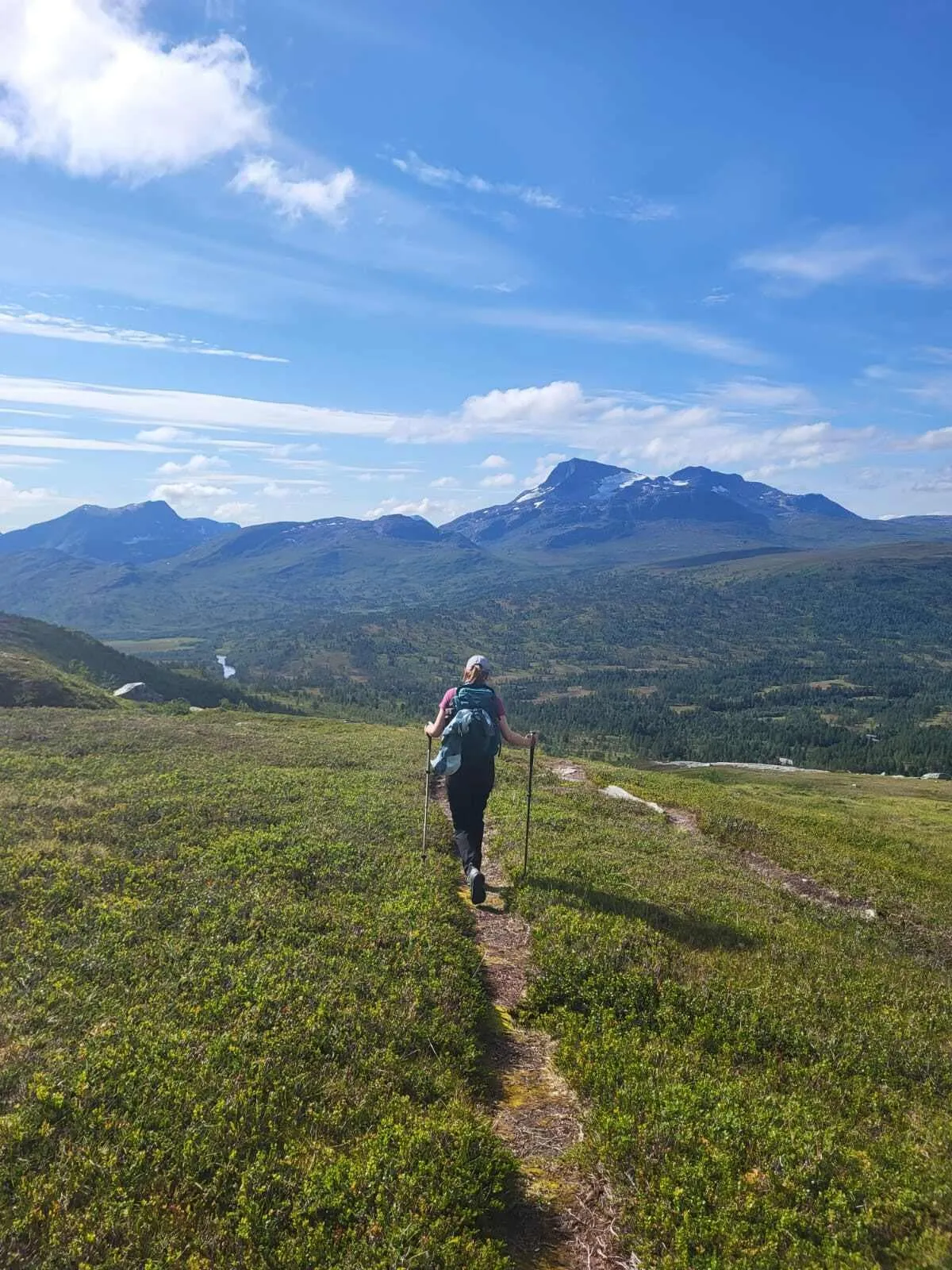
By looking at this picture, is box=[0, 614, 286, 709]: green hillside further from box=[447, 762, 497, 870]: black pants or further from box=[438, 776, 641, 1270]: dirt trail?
box=[438, 776, 641, 1270]: dirt trail

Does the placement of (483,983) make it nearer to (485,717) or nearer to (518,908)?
(518,908)

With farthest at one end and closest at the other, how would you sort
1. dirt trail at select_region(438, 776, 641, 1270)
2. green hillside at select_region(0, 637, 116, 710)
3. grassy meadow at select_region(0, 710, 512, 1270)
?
green hillside at select_region(0, 637, 116, 710) → dirt trail at select_region(438, 776, 641, 1270) → grassy meadow at select_region(0, 710, 512, 1270)

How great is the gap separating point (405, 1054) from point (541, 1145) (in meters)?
2.02

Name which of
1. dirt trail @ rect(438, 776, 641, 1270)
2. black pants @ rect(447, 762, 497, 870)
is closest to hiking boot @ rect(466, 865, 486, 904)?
black pants @ rect(447, 762, 497, 870)

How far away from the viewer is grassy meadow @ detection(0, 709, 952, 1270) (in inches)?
250

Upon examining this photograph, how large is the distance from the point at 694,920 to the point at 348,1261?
10.5m

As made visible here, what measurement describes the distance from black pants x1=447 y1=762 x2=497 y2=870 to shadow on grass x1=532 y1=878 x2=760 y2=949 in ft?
5.85

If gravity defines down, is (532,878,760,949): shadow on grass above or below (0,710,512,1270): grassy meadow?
below

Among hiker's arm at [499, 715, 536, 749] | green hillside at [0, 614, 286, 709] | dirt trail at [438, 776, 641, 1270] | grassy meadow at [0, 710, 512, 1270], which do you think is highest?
hiker's arm at [499, 715, 536, 749]

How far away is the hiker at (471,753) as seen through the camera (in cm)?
1498

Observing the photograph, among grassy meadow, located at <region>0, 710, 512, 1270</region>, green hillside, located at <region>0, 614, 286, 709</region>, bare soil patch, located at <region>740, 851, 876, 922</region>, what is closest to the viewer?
grassy meadow, located at <region>0, 710, 512, 1270</region>

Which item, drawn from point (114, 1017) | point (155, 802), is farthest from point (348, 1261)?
point (155, 802)

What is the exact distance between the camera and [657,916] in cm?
1448

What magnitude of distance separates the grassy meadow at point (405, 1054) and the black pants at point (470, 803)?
926 mm
